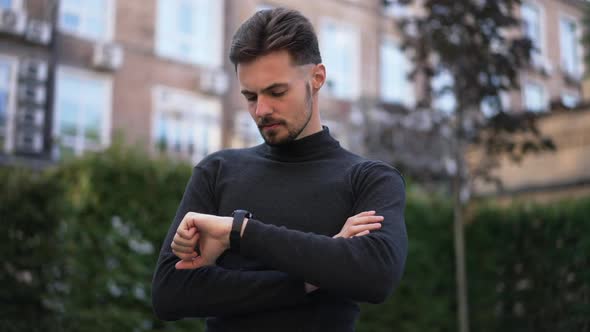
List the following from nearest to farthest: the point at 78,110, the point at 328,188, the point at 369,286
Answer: the point at 369,286
the point at 328,188
the point at 78,110

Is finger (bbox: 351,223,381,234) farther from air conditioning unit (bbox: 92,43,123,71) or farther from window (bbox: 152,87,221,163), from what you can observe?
window (bbox: 152,87,221,163)

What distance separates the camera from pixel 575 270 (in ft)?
28.3

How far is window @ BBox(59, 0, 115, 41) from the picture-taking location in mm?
17812

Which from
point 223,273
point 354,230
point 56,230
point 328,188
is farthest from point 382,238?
point 56,230

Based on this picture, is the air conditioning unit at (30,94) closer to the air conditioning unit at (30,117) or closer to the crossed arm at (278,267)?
the air conditioning unit at (30,117)

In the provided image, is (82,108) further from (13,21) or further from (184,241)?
(184,241)

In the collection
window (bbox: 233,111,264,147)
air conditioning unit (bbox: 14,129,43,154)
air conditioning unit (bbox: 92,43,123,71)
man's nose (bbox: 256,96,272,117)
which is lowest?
air conditioning unit (bbox: 14,129,43,154)

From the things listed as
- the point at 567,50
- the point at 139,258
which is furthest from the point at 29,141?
the point at 567,50

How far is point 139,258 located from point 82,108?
434 inches

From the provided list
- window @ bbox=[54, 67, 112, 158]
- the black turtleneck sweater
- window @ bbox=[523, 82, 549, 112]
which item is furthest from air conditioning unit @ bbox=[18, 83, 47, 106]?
window @ bbox=[523, 82, 549, 112]

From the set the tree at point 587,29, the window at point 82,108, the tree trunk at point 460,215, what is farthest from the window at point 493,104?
the window at point 82,108

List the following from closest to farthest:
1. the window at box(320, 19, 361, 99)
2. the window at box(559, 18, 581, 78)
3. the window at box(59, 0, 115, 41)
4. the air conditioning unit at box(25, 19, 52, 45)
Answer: the air conditioning unit at box(25, 19, 52, 45) → the window at box(59, 0, 115, 41) → the window at box(320, 19, 361, 99) → the window at box(559, 18, 581, 78)

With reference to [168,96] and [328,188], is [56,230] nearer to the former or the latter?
[328,188]

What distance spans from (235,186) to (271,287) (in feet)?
1.34
